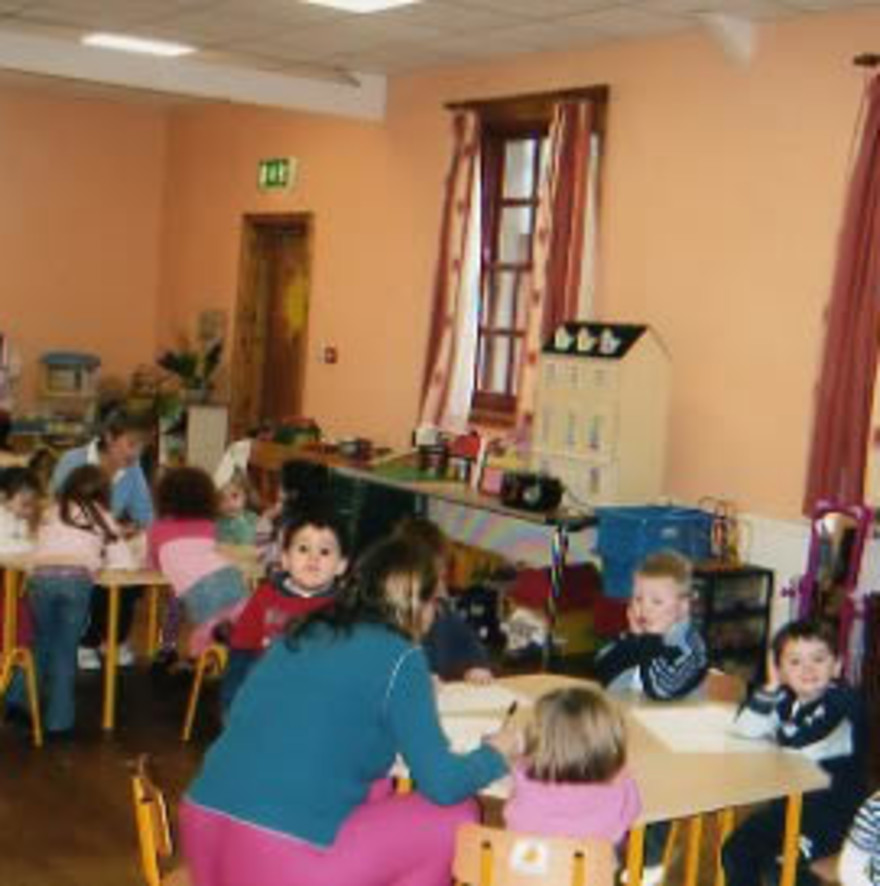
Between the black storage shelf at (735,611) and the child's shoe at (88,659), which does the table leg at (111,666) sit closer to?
the child's shoe at (88,659)

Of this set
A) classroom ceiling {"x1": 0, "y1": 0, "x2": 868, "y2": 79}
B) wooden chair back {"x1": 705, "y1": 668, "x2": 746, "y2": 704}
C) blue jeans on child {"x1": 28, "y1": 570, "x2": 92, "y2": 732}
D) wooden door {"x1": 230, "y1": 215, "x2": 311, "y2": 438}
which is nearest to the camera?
wooden chair back {"x1": 705, "y1": 668, "x2": 746, "y2": 704}

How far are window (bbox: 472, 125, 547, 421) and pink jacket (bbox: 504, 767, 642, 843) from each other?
17.3 feet

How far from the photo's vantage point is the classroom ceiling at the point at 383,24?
6.37 m

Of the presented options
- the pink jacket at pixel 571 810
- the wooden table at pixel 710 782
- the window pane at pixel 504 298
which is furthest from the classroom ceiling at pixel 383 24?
the pink jacket at pixel 571 810

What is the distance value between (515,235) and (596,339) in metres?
1.57

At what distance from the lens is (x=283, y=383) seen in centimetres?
1002

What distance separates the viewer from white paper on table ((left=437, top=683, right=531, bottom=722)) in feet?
11.2

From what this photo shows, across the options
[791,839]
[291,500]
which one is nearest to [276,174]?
[291,500]

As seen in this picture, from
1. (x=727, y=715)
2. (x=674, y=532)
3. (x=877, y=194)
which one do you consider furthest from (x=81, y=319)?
(x=727, y=715)

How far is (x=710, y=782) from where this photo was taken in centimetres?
301

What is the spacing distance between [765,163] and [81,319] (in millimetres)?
6420

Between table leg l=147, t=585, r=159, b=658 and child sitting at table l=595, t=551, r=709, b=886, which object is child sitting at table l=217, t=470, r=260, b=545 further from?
child sitting at table l=595, t=551, r=709, b=886

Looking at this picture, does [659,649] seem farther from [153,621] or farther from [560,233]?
[560,233]

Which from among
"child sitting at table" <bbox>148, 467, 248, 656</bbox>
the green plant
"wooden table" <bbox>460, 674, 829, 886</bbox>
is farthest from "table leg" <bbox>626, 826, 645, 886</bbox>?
the green plant
